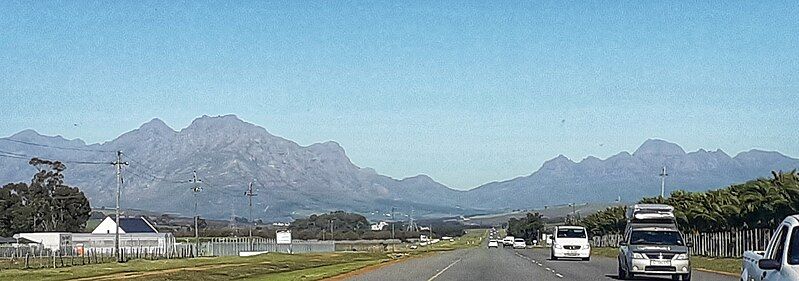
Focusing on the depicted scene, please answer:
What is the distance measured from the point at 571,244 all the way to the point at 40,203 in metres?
85.9

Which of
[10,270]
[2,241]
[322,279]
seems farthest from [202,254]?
[322,279]

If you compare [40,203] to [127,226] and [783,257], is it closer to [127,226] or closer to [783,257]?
[127,226]

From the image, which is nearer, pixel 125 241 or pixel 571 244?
pixel 571 244

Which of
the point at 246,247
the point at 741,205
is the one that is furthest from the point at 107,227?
the point at 741,205

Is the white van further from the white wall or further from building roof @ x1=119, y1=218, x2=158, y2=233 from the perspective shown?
the white wall

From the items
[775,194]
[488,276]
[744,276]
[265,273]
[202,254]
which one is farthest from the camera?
[202,254]

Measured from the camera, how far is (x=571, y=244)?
69812 millimetres

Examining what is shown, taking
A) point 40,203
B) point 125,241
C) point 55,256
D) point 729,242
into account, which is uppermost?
point 40,203

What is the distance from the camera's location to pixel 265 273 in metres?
56.0

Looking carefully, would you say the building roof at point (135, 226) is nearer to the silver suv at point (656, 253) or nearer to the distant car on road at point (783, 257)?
the silver suv at point (656, 253)

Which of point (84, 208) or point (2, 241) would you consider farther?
point (84, 208)

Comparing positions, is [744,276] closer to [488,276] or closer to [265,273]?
[488,276]

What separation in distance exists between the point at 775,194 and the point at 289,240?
66903 millimetres

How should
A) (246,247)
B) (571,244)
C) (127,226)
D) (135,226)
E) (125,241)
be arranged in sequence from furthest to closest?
1. (135,226)
2. (127,226)
3. (125,241)
4. (246,247)
5. (571,244)
